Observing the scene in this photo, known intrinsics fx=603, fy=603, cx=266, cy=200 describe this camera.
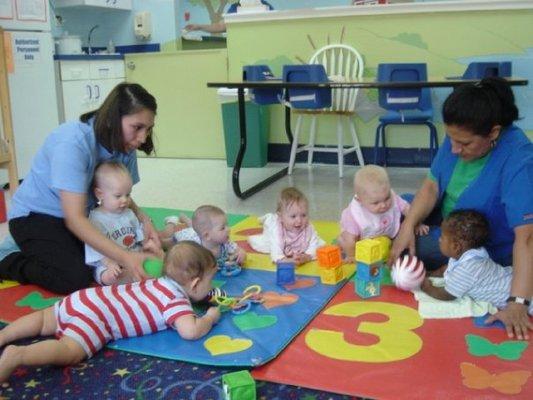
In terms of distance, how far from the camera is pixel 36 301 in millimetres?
1971

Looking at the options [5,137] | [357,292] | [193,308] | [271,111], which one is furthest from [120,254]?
[271,111]

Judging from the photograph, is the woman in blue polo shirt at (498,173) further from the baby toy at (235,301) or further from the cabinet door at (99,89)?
the cabinet door at (99,89)

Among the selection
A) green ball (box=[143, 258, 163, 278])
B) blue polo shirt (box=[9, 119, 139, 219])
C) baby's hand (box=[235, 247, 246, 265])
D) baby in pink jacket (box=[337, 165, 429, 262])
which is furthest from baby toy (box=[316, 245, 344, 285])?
blue polo shirt (box=[9, 119, 139, 219])

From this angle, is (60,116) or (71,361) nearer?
(71,361)

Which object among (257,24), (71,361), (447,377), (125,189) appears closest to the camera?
(447,377)

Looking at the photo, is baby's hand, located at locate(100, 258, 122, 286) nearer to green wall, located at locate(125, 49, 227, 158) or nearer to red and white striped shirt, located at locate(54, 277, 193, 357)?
red and white striped shirt, located at locate(54, 277, 193, 357)

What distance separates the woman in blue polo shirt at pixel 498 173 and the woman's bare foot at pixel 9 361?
124 cm

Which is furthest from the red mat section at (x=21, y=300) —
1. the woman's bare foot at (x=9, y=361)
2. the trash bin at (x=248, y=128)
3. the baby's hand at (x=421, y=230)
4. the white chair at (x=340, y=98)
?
the trash bin at (x=248, y=128)

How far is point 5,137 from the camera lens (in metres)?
3.51

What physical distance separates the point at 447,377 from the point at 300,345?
0.38 m

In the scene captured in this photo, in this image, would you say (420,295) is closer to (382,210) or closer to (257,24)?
(382,210)

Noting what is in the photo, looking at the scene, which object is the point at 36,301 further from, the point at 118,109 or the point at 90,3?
the point at 90,3

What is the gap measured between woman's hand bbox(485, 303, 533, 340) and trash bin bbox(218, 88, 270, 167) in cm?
301

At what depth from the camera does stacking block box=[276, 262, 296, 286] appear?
203 centimetres
